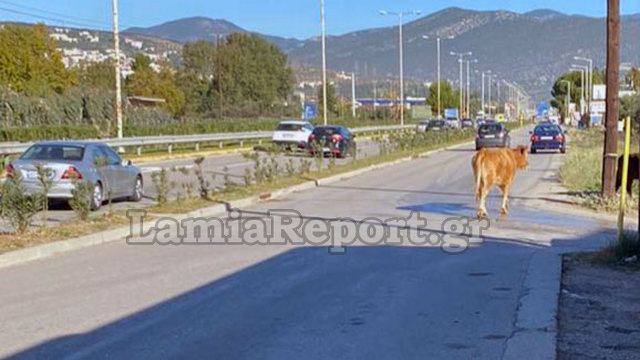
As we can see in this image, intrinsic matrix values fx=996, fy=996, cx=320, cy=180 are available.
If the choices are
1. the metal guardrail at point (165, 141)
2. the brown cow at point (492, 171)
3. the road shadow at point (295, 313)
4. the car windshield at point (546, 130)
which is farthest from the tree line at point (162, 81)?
the road shadow at point (295, 313)

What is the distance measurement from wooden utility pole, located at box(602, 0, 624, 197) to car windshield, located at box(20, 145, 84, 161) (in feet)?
35.8

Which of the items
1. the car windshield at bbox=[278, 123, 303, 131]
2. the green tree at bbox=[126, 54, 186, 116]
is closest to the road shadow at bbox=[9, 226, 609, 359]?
the car windshield at bbox=[278, 123, 303, 131]

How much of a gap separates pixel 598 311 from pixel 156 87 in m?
95.3

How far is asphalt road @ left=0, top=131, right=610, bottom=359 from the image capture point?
7934 mm

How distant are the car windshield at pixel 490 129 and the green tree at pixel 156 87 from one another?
159 ft

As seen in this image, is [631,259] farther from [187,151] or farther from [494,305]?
[187,151]

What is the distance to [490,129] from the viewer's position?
55125 millimetres

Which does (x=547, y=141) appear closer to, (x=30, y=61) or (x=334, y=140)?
(x=334, y=140)

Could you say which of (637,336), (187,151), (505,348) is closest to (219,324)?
(505,348)

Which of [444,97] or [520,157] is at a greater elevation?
[444,97]

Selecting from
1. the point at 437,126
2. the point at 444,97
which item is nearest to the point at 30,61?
the point at 437,126

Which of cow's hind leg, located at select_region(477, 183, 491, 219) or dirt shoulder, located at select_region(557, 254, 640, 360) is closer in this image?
dirt shoulder, located at select_region(557, 254, 640, 360)

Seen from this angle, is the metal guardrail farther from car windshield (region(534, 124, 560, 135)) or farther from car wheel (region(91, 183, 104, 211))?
car windshield (region(534, 124, 560, 135))

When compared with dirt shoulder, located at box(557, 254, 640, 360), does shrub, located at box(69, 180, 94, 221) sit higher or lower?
higher
